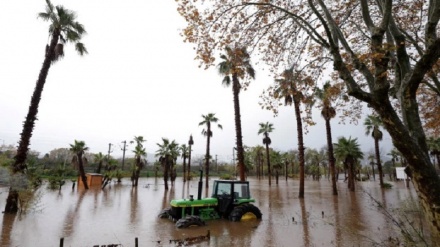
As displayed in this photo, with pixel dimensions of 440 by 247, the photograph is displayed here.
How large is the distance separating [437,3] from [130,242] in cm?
985

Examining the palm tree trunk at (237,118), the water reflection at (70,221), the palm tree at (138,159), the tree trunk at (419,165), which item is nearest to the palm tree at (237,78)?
the palm tree trunk at (237,118)

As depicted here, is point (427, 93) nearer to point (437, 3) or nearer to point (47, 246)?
point (437, 3)

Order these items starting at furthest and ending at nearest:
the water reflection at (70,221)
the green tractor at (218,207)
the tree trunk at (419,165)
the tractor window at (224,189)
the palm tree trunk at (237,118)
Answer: the palm tree trunk at (237,118)
the tractor window at (224,189)
the green tractor at (218,207)
the water reflection at (70,221)
the tree trunk at (419,165)

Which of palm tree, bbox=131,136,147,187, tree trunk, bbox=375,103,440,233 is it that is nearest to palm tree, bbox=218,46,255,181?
tree trunk, bbox=375,103,440,233

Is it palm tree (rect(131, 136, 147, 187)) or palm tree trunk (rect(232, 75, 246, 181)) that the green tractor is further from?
palm tree (rect(131, 136, 147, 187))

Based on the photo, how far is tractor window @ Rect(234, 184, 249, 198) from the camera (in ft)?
39.4

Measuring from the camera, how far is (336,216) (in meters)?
13.8

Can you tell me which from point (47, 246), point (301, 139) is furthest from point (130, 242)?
point (301, 139)

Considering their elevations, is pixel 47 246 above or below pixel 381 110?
below

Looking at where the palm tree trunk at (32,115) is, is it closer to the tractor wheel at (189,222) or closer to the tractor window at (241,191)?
the tractor wheel at (189,222)

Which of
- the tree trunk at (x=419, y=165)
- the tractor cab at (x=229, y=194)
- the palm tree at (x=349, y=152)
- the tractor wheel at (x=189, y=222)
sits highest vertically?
the palm tree at (x=349, y=152)

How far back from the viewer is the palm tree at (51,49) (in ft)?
44.1

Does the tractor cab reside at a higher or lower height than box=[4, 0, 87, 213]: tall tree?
lower

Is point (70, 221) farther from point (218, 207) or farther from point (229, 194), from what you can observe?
point (229, 194)
